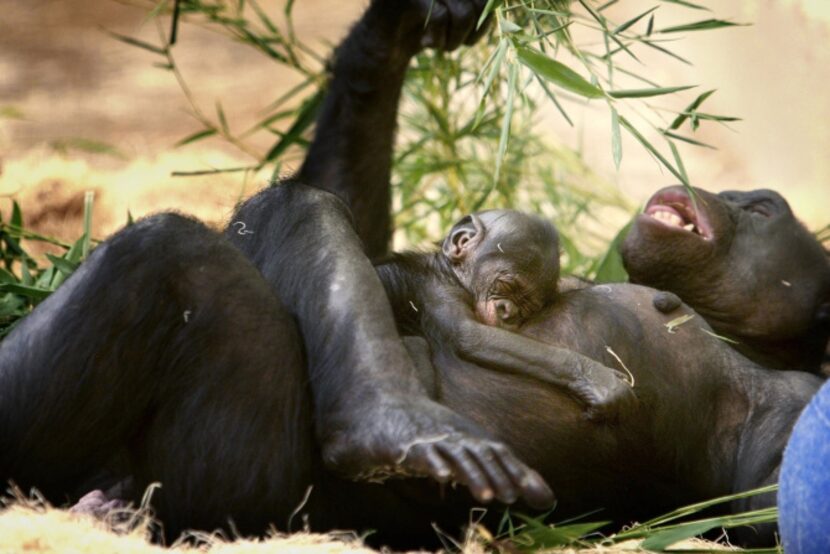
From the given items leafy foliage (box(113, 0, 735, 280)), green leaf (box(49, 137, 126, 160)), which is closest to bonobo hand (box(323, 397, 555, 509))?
leafy foliage (box(113, 0, 735, 280))

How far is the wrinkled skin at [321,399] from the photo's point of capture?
1.89 meters

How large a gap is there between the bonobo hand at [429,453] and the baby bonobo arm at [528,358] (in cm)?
28

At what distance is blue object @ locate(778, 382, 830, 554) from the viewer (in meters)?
1.63

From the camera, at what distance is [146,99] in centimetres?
634

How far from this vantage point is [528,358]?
84.0 inches

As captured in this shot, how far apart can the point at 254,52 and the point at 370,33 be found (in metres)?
3.93

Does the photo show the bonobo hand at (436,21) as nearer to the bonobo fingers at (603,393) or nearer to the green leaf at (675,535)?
the bonobo fingers at (603,393)

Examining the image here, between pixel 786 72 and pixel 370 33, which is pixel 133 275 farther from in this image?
pixel 786 72

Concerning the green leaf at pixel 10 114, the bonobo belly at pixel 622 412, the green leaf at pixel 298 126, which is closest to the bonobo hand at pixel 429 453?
the bonobo belly at pixel 622 412

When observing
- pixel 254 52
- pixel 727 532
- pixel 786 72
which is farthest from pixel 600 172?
pixel 727 532

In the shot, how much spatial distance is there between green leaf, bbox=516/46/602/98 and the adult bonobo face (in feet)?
1.51

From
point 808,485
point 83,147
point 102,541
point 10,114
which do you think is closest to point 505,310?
point 808,485

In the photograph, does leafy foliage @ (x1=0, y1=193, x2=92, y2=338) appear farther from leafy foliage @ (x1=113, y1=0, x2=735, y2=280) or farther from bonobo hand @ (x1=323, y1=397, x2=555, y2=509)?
bonobo hand @ (x1=323, y1=397, x2=555, y2=509)

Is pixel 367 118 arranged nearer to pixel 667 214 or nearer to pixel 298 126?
pixel 298 126
